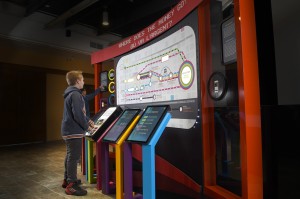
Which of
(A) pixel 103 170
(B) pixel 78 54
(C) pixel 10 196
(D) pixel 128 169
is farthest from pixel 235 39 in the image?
(B) pixel 78 54

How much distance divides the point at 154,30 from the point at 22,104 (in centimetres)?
616

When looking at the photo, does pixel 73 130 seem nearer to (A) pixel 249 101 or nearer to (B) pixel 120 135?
(B) pixel 120 135

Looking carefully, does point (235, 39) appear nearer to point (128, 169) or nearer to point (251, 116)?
point (251, 116)

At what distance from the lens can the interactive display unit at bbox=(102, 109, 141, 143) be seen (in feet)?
7.62

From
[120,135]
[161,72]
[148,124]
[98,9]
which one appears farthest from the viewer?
[98,9]

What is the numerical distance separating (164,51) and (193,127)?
3.32 feet

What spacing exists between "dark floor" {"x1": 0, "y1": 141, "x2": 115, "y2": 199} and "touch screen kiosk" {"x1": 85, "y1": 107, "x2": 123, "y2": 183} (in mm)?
194

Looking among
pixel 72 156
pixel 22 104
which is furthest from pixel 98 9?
pixel 72 156

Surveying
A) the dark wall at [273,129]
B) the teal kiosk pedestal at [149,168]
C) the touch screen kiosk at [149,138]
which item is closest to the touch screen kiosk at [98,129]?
the touch screen kiosk at [149,138]

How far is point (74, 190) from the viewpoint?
3.00 m

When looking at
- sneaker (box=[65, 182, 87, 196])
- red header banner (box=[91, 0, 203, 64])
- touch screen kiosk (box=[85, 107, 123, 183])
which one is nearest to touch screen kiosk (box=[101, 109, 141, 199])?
touch screen kiosk (box=[85, 107, 123, 183])

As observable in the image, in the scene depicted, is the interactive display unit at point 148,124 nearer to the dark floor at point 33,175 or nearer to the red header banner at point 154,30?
the red header banner at point 154,30

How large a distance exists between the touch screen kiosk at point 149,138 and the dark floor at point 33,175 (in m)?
1.29

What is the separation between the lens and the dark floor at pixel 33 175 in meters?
3.12
